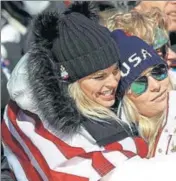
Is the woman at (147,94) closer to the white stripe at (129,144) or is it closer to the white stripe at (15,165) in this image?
the white stripe at (129,144)

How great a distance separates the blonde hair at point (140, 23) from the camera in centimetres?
186

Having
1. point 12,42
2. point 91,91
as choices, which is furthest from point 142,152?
point 12,42

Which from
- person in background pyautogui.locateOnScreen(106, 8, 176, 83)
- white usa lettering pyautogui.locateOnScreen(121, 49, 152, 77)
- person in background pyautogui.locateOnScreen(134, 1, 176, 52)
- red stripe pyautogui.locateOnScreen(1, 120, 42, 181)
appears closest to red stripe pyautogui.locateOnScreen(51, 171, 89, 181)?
red stripe pyautogui.locateOnScreen(1, 120, 42, 181)

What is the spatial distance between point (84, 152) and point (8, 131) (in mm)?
316

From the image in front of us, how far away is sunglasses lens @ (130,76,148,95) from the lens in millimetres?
1744

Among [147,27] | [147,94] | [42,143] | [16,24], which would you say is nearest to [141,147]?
[147,94]

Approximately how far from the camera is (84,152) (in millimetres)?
1634

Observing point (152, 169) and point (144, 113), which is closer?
point (152, 169)

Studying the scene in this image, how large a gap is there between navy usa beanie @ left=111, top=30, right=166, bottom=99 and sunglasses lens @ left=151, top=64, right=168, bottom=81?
0.02 meters

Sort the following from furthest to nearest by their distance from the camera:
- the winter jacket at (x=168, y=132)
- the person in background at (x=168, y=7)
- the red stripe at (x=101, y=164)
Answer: the person in background at (x=168, y=7) → the winter jacket at (x=168, y=132) → the red stripe at (x=101, y=164)

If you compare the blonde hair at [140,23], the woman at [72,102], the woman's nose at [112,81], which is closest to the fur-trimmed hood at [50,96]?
the woman at [72,102]

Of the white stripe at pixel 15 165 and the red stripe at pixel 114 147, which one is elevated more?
the red stripe at pixel 114 147

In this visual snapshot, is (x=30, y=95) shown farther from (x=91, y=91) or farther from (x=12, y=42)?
(x=12, y=42)

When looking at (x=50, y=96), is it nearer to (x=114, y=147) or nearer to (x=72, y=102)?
(x=72, y=102)
